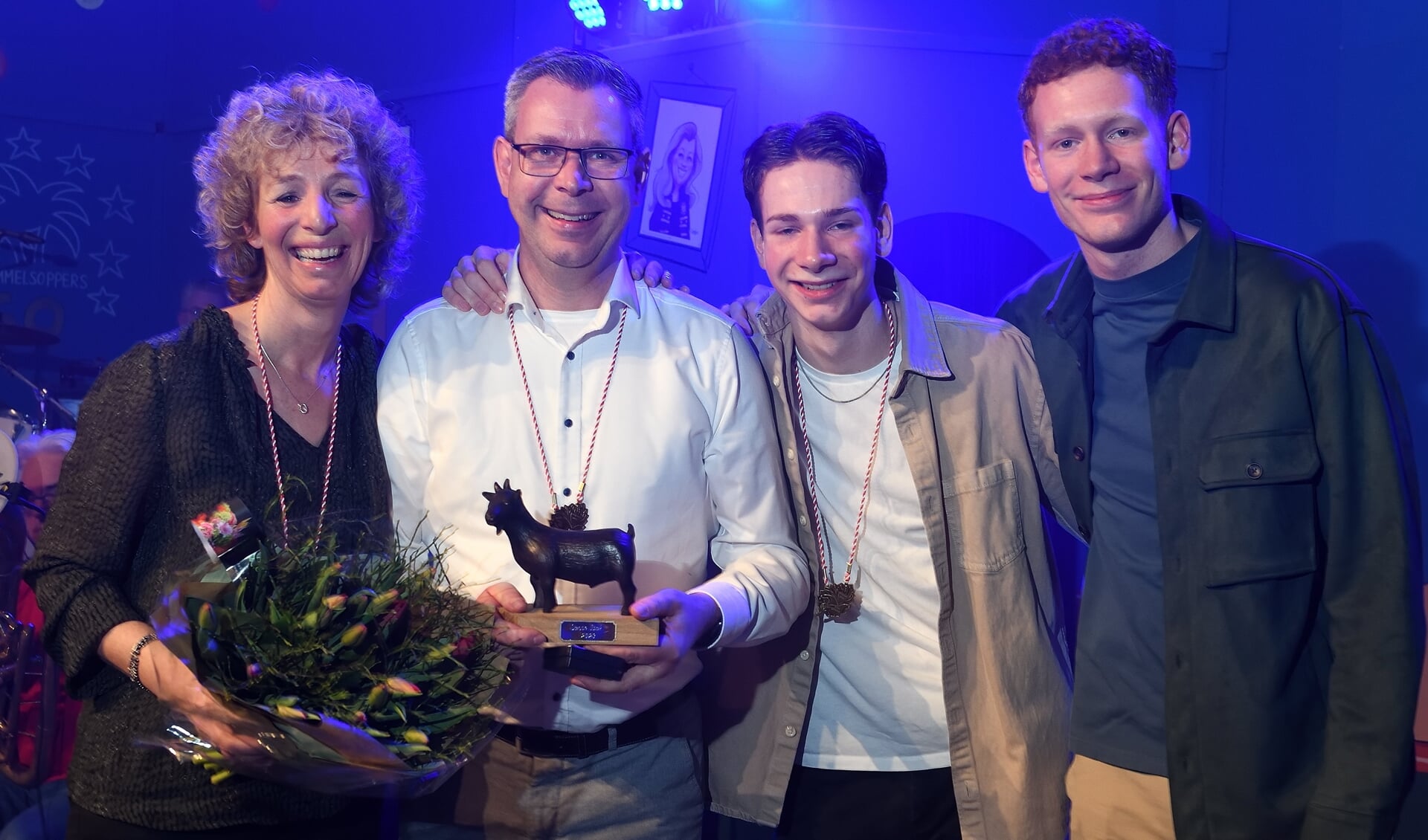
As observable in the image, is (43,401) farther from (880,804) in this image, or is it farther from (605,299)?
(880,804)

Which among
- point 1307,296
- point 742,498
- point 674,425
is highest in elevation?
point 1307,296

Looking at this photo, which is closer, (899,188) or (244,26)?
(899,188)

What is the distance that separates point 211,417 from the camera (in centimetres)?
185

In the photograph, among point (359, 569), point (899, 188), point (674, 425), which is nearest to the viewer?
point (359, 569)

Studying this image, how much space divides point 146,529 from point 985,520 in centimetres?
173

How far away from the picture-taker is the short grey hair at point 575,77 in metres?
2.14

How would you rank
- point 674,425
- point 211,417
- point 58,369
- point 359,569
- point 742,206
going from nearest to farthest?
point 359,569 < point 211,417 < point 674,425 < point 742,206 < point 58,369

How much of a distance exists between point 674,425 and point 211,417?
896 mm

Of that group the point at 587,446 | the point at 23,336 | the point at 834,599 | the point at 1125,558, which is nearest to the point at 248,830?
the point at 587,446

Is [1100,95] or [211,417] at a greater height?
[1100,95]

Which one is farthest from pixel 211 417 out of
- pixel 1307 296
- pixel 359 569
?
pixel 1307 296

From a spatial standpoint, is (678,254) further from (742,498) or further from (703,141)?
(742,498)

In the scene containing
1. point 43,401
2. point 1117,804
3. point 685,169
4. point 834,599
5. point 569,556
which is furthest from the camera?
point 43,401

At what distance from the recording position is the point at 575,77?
213 centimetres
